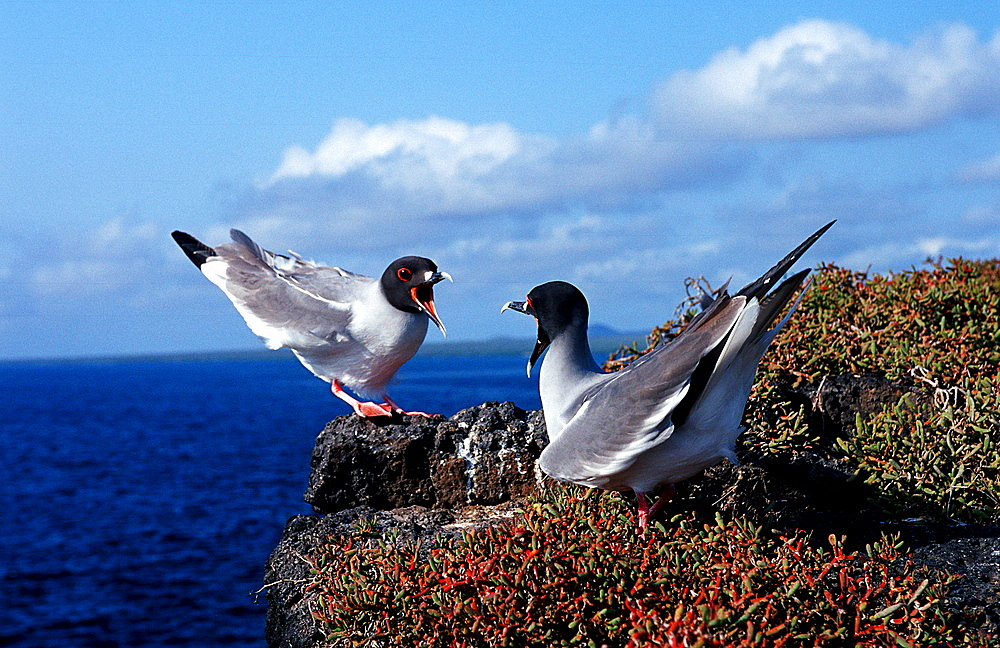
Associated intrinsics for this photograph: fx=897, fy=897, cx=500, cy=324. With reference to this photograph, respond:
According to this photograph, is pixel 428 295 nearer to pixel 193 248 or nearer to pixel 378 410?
pixel 378 410

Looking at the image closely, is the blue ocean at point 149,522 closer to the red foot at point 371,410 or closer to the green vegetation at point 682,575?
the red foot at point 371,410

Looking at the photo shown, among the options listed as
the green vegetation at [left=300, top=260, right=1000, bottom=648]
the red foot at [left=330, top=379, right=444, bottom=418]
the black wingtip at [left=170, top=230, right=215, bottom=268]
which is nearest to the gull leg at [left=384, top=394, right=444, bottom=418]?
the red foot at [left=330, top=379, right=444, bottom=418]

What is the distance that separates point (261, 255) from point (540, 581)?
5590mm

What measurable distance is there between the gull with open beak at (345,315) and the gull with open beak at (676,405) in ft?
7.85

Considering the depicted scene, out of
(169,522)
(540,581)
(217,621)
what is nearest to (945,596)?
(540,581)

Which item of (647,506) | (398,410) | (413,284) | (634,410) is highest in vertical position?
(413,284)

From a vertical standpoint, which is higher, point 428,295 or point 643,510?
point 428,295

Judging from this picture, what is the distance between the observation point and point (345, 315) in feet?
25.1

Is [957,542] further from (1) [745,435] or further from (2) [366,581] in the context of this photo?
(2) [366,581]

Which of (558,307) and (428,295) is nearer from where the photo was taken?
(558,307)

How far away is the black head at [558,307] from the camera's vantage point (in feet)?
18.3

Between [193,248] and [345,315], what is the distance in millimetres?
2431

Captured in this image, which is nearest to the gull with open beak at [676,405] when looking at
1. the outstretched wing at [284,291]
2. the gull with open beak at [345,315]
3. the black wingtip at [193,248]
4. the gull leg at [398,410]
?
the gull leg at [398,410]

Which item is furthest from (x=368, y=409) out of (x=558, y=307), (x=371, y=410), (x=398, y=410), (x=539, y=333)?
(x=558, y=307)
